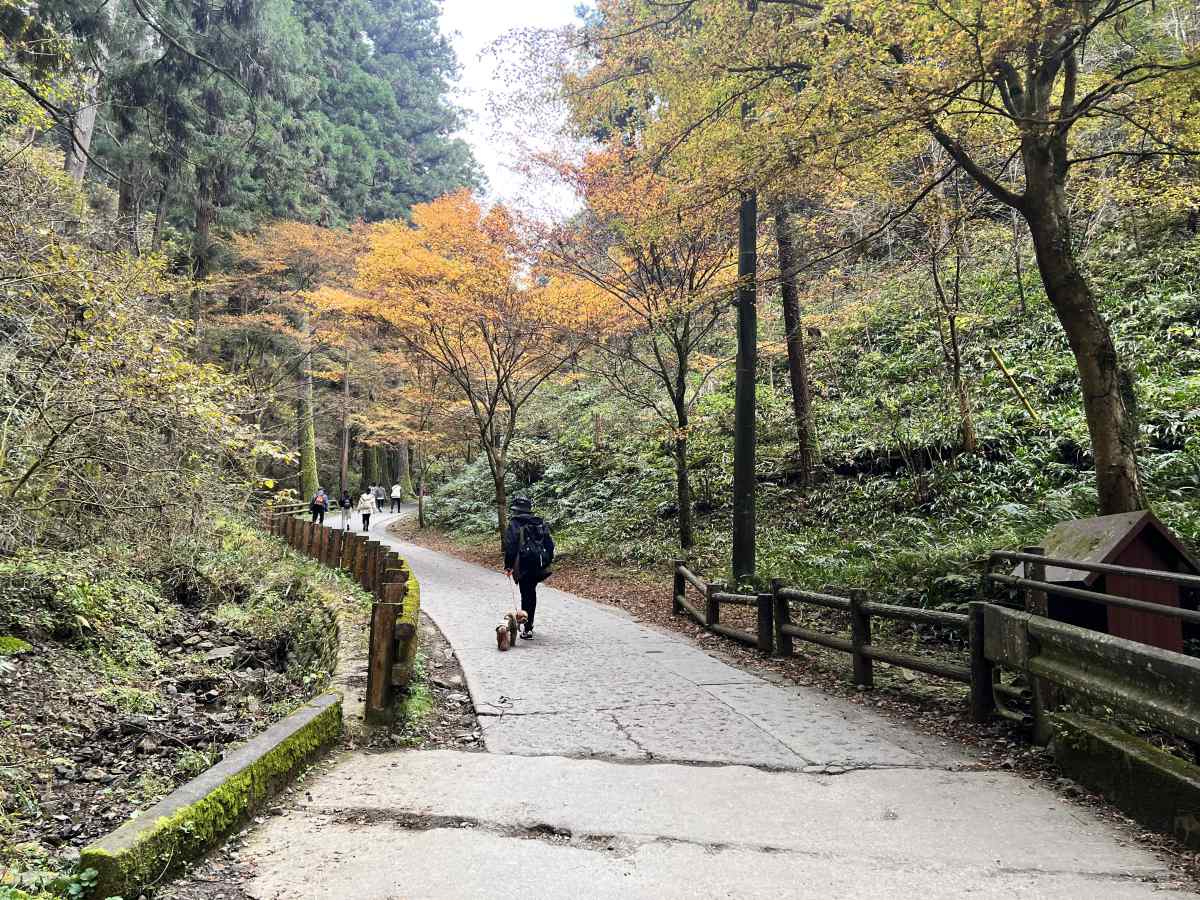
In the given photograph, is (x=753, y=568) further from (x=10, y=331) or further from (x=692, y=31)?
(x=10, y=331)

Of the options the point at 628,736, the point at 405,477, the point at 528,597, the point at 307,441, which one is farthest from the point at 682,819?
the point at 405,477

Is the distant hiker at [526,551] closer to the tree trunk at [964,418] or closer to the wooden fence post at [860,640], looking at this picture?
the wooden fence post at [860,640]

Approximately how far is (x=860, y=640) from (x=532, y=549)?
3.83 metres

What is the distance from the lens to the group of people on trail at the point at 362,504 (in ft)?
79.2

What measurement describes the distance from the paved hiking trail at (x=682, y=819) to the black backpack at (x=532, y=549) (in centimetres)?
244

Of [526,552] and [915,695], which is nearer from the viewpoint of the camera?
[915,695]

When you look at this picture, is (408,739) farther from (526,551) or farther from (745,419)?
(745,419)

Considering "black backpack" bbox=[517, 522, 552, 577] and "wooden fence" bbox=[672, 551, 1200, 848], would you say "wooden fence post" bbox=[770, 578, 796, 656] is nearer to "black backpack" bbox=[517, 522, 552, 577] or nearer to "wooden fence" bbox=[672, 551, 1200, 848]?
"wooden fence" bbox=[672, 551, 1200, 848]

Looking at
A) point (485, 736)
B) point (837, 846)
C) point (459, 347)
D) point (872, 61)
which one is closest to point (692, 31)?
point (872, 61)

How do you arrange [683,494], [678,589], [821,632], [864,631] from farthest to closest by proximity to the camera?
1. [683,494]
2. [678,589]
3. [821,632]
4. [864,631]

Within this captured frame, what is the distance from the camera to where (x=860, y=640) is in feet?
22.0

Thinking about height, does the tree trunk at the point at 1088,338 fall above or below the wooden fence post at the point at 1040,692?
above

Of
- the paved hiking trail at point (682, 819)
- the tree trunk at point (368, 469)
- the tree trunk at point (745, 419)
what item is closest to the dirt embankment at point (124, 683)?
the paved hiking trail at point (682, 819)

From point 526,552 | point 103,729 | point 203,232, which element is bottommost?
point 103,729
